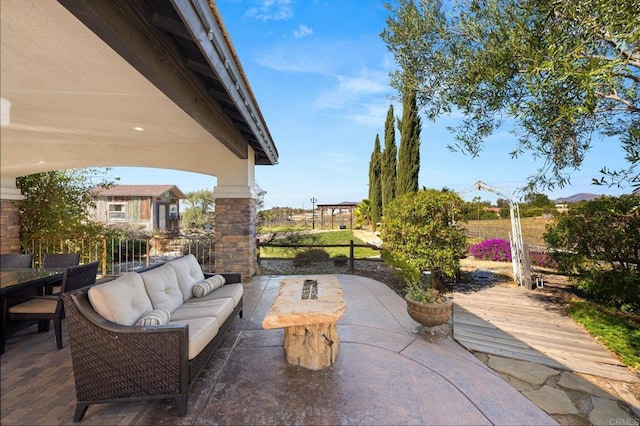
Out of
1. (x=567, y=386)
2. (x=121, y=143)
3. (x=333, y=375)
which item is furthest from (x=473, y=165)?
(x=121, y=143)

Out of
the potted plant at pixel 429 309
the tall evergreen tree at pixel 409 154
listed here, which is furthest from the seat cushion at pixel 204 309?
the tall evergreen tree at pixel 409 154

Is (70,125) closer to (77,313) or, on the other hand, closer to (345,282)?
(77,313)

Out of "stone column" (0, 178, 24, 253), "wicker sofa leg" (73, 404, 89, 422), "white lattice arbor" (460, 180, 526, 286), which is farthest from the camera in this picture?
"white lattice arbor" (460, 180, 526, 286)

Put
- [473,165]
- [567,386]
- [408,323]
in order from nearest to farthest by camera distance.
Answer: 1. [567,386]
2. [408,323]
3. [473,165]

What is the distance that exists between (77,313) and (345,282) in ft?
15.1

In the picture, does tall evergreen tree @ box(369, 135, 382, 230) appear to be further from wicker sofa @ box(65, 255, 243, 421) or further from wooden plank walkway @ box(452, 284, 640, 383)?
wicker sofa @ box(65, 255, 243, 421)

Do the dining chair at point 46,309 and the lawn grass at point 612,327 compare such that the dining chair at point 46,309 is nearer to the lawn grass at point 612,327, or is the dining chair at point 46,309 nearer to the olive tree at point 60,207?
the olive tree at point 60,207

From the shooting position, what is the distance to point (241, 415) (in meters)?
2.07

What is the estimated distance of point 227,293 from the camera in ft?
11.6

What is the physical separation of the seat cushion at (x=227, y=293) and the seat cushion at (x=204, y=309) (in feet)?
0.38

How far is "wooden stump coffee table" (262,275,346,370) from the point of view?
254 cm

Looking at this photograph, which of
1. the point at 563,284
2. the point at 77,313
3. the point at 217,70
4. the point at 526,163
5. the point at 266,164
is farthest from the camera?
the point at 266,164

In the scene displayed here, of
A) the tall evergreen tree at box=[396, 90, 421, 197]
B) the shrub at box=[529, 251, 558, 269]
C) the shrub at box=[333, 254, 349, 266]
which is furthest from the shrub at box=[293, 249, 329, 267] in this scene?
the shrub at box=[529, 251, 558, 269]

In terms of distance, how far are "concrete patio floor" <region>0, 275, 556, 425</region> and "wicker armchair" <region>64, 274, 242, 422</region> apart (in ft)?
0.60
